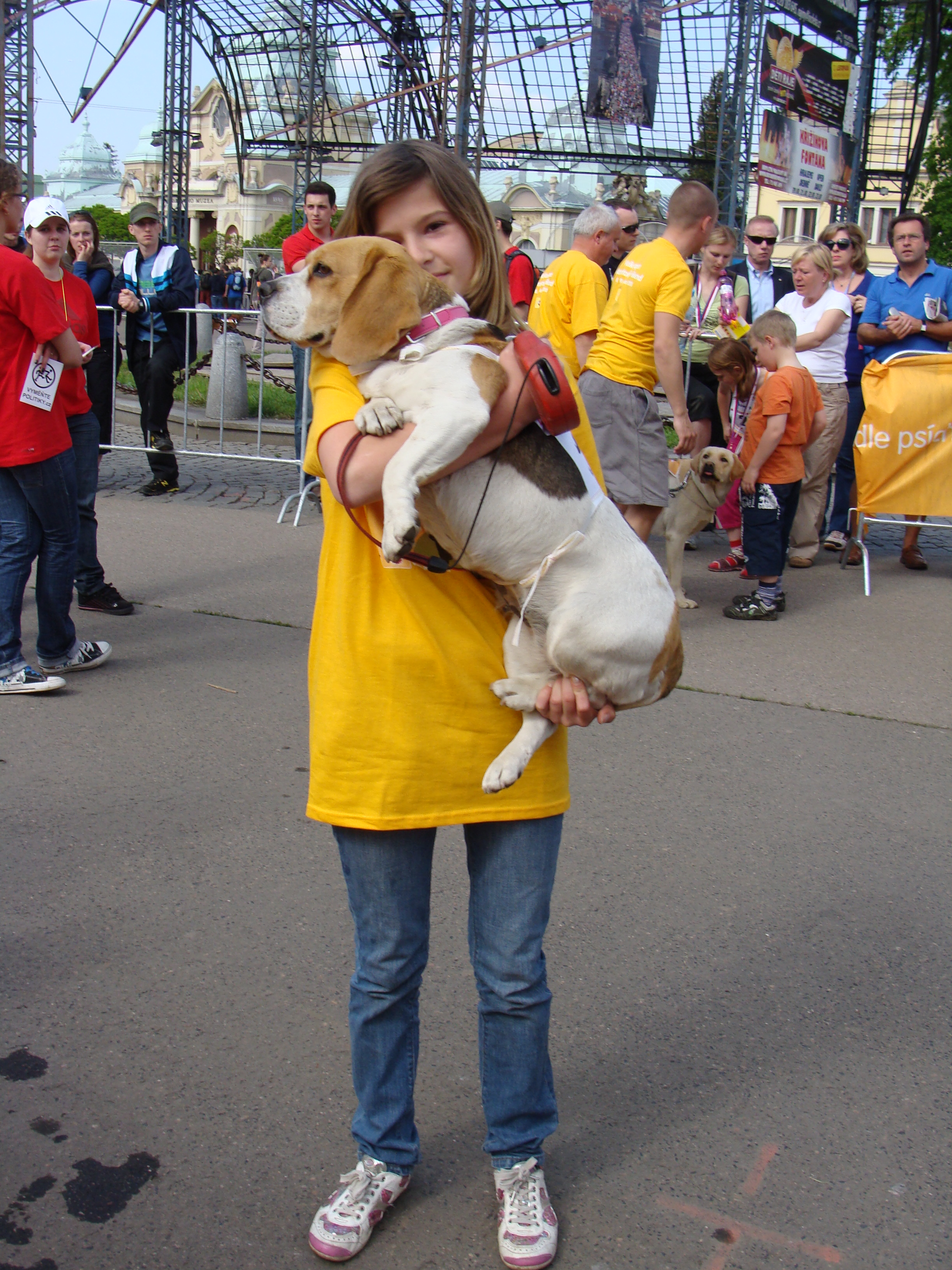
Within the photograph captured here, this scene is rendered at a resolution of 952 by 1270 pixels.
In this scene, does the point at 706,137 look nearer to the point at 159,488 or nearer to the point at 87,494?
the point at 159,488

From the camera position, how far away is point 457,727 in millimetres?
1991

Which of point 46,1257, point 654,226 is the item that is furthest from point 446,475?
point 654,226

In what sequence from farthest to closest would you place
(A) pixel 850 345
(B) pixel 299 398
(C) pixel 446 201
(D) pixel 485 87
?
(D) pixel 485 87, (B) pixel 299 398, (A) pixel 850 345, (C) pixel 446 201

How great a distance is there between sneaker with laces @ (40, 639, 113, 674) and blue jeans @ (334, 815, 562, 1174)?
3574mm

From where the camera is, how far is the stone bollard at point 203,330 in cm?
945

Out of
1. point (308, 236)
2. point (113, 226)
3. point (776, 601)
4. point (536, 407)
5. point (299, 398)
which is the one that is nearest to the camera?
point (536, 407)

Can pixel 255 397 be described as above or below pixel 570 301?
below

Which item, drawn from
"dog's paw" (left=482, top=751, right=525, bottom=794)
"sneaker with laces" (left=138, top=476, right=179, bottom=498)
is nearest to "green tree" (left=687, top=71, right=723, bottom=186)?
"sneaker with laces" (left=138, top=476, right=179, bottom=498)

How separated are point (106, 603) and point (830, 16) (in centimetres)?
1981

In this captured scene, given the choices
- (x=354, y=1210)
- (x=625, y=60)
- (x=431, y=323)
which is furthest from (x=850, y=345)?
(x=625, y=60)

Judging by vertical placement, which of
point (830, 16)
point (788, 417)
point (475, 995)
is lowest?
point (475, 995)

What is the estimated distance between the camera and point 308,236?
28.6 ft

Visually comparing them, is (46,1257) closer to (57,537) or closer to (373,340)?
(373,340)

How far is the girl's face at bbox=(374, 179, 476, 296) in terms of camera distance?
2.06 meters
